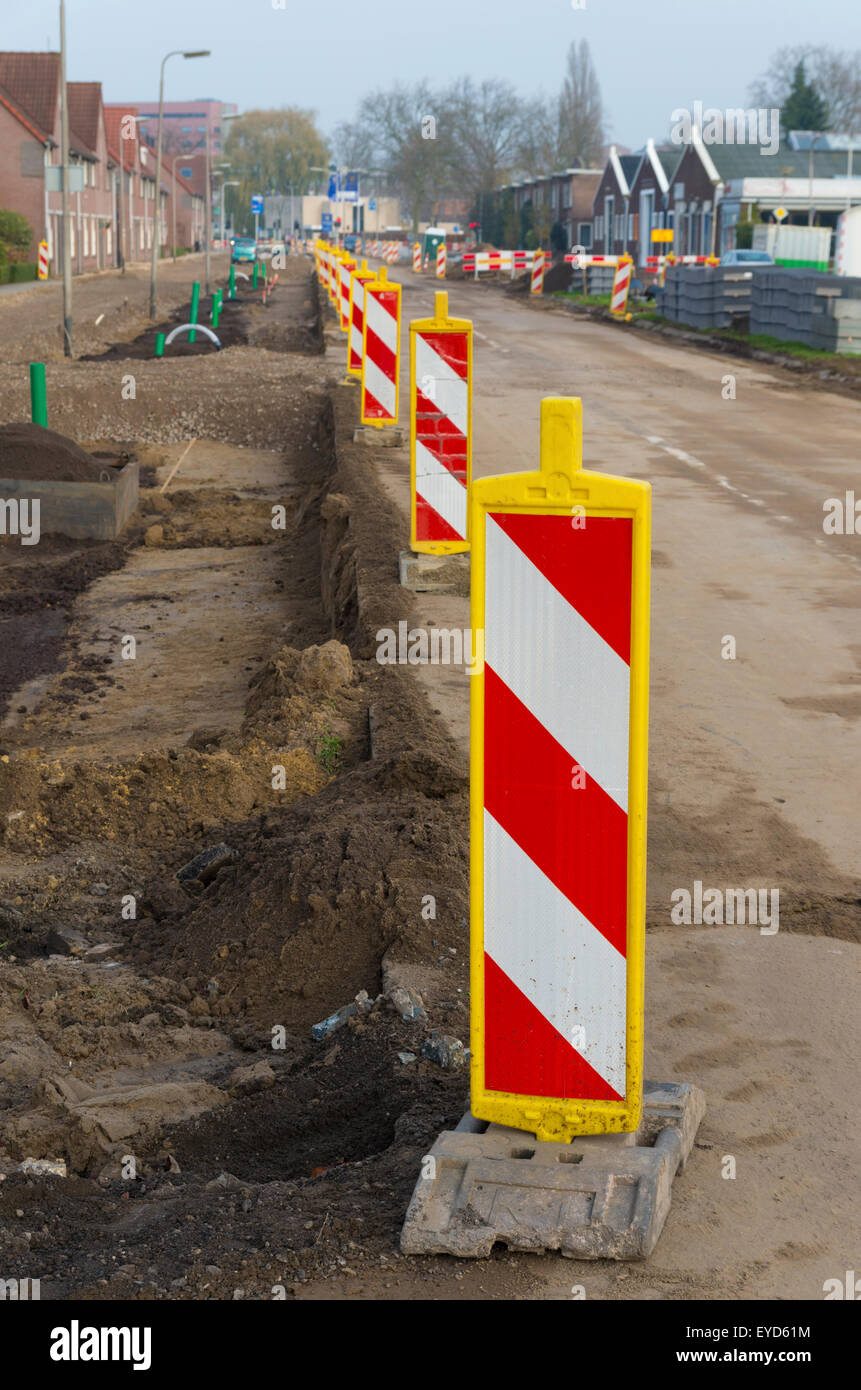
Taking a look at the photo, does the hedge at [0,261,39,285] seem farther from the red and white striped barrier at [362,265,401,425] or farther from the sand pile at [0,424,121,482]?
the sand pile at [0,424,121,482]

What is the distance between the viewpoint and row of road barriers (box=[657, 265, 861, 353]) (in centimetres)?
2520

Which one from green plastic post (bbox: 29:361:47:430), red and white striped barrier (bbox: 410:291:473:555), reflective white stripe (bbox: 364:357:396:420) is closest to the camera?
red and white striped barrier (bbox: 410:291:473:555)

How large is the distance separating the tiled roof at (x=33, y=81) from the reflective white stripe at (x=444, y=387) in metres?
66.0

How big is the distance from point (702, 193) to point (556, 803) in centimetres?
5798

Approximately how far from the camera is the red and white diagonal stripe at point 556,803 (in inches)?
118

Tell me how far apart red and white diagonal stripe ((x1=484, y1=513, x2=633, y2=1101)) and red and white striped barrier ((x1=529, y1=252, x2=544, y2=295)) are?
48.6 meters


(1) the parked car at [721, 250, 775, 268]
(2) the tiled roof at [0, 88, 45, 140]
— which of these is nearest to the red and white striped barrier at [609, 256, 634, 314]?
(1) the parked car at [721, 250, 775, 268]

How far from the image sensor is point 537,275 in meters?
49.6

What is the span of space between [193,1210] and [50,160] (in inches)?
2797

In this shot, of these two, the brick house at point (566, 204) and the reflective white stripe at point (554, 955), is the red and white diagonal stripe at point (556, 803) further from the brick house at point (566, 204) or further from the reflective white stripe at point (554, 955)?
the brick house at point (566, 204)

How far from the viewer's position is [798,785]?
6.12 m

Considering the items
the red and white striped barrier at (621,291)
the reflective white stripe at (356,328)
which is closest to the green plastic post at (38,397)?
the reflective white stripe at (356,328)
